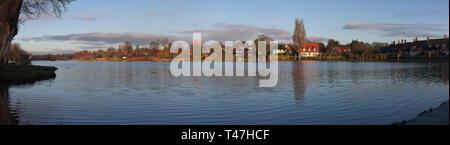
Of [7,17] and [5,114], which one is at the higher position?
[7,17]

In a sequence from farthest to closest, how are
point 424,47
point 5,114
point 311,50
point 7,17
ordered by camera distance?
point 311,50 → point 424,47 → point 7,17 → point 5,114

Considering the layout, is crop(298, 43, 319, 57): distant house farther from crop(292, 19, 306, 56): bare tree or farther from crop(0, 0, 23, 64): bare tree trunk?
crop(0, 0, 23, 64): bare tree trunk

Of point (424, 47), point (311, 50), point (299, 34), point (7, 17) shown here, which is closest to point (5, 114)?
point (7, 17)

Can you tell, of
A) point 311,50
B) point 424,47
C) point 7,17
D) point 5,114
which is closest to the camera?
point 5,114

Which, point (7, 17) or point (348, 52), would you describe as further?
point (348, 52)

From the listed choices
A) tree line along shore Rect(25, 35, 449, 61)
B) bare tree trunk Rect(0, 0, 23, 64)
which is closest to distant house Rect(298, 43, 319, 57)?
tree line along shore Rect(25, 35, 449, 61)

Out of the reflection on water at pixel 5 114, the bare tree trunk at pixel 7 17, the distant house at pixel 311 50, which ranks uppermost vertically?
the distant house at pixel 311 50

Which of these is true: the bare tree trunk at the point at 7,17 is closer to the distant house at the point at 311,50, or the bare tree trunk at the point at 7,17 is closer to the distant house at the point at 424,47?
the distant house at the point at 424,47

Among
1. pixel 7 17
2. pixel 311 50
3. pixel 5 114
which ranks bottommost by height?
pixel 5 114

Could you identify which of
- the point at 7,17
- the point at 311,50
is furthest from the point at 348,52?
the point at 7,17

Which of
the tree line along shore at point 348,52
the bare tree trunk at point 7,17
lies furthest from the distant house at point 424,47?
the bare tree trunk at point 7,17

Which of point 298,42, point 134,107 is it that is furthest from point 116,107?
point 298,42

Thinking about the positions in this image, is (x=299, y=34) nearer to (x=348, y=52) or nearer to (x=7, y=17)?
(x=348, y=52)

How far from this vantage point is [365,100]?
590 inches
